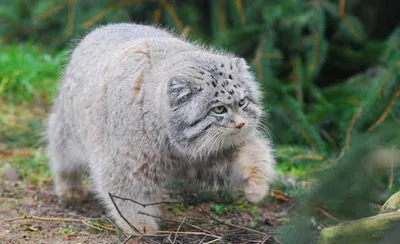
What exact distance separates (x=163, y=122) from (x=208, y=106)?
0.34 meters

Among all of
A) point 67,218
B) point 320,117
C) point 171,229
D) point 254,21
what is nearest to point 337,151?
point 320,117

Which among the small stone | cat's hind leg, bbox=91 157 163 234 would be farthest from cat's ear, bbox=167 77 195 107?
the small stone

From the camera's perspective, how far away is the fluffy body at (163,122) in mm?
4074

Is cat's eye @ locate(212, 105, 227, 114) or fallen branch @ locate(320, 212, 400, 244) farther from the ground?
cat's eye @ locate(212, 105, 227, 114)

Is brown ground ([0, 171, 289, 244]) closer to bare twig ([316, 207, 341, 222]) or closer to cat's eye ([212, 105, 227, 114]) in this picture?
cat's eye ([212, 105, 227, 114])

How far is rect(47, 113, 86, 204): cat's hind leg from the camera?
532 cm

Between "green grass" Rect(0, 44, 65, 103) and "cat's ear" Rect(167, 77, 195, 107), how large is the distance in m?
3.71

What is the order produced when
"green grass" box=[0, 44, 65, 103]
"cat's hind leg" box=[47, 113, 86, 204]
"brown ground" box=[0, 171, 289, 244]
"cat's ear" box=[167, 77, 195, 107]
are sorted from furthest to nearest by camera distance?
"green grass" box=[0, 44, 65, 103] < "cat's hind leg" box=[47, 113, 86, 204] < "brown ground" box=[0, 171, 289, 244] < "cat's ear" box=[167, 77, 195, 107]

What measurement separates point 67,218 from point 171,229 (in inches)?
27.4

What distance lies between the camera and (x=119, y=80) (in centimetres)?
453

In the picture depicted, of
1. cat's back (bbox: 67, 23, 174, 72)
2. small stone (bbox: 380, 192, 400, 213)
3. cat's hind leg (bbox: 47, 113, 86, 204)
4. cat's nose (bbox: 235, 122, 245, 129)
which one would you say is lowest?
cat's hind leg (bbox: 47, 113, 86, 204)

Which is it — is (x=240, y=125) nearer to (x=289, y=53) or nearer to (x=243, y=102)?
(x=243, y=102)

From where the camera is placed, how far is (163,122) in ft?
13.8

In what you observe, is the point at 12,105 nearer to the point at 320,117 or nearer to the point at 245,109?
the point at 320,117
